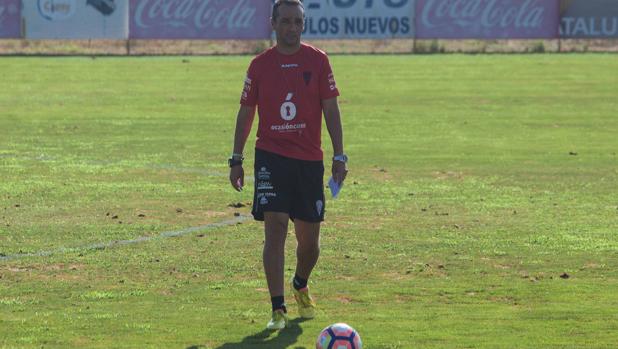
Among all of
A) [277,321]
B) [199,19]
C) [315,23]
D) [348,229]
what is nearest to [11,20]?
[199,19]

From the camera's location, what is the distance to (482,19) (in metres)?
50.6

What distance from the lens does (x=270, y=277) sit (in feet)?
31.3

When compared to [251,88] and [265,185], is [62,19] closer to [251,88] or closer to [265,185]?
[251,88]

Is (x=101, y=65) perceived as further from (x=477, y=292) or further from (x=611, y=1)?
(x=477, y=292)

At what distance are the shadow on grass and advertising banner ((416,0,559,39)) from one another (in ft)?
138

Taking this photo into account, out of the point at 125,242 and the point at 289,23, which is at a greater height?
the point at 289,23

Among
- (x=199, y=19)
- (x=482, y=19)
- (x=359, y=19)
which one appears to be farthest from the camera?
(x=482, y=19)

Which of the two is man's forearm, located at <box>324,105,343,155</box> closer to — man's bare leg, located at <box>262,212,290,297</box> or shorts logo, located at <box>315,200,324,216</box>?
shorts logo, located at <box>315,200,324,216</box>

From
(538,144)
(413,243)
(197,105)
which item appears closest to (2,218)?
(413,243)

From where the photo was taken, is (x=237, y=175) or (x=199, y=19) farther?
(x=199, y=19)

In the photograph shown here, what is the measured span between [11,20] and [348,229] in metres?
36.7

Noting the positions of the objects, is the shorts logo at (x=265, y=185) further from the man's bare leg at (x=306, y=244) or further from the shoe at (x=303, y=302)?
the shoe at (x=303, y=302)

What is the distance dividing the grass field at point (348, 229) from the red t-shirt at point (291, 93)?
134 cm

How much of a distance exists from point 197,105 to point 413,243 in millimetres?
16767
